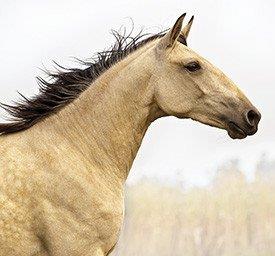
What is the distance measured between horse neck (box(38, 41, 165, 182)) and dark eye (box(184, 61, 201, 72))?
0.54 m

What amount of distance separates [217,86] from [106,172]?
6.33 ft

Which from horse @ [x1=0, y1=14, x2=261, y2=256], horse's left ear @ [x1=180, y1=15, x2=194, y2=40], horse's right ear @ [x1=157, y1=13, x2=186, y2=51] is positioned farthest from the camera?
horse's left ear @ [x1=180, y1=15, x2=194, y2=40]

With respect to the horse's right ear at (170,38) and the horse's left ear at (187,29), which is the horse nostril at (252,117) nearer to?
the horse's right ear at (170,38)

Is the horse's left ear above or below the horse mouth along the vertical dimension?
above

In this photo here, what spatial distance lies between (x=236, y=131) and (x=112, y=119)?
1721 mm

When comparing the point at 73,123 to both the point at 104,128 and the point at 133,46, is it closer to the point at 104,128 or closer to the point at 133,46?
the point at 104,128

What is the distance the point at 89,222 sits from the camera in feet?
24.8

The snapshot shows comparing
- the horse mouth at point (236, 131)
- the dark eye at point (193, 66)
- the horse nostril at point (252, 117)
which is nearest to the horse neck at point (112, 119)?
the dark eye at point (193, 66)

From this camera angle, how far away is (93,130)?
835 cm

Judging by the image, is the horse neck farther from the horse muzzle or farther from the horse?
the horse muzzle

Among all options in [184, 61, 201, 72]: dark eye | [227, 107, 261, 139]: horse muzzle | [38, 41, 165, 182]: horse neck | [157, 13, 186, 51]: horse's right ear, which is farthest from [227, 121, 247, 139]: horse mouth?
[157, 13, 186, 51]: horse's right ear

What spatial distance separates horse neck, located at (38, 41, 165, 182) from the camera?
8273 mm

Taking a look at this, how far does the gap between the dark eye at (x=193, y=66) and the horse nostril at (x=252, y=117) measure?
93cm

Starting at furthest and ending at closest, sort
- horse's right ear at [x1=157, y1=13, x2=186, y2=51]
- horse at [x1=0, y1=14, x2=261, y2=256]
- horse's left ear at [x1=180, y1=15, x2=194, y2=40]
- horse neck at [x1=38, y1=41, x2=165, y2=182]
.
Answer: horse's left ear at [x1=180, y1=15, x2=194, y2=40]
horse's right ear at [x1=157, y1=13, x2=186, y2=51]
horse neck at [x1=38, y1=41, x2=165, y2=182]
horse at [x1=0, y1=14, x2=261, y2=256]
